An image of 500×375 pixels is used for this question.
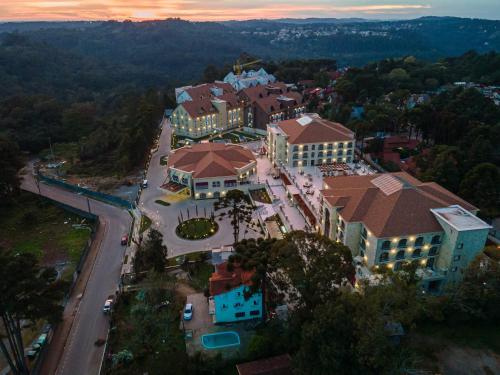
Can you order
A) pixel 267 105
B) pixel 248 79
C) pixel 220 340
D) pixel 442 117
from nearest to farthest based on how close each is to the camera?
pixel 220 340 → pixel 442 117 → pixel 267 105 → pixel 248 79

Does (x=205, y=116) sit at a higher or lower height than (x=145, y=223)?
higher

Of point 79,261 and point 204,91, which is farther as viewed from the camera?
point 204,91

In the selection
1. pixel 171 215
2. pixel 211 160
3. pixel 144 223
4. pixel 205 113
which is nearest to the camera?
pixel 144 223

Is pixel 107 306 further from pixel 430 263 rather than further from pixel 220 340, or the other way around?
pixel 430 263

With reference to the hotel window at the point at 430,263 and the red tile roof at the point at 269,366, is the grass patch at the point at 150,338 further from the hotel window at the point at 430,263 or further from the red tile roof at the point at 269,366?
the hotel window at the point at 430,263

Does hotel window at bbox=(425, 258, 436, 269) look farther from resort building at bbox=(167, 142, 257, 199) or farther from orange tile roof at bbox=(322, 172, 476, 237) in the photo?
resort building at bbox=(167, 142, 257, 199)

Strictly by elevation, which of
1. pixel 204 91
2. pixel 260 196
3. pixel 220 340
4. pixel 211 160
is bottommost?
pixel 260 196

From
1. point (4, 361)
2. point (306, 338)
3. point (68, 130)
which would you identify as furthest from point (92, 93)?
point (306, 338)

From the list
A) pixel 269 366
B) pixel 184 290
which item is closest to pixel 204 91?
pixel 184 290

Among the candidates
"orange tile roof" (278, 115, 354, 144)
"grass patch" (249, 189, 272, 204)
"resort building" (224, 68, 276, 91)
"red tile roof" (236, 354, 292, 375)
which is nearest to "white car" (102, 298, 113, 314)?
"red tile roof" (236, 354, 292, 375)
